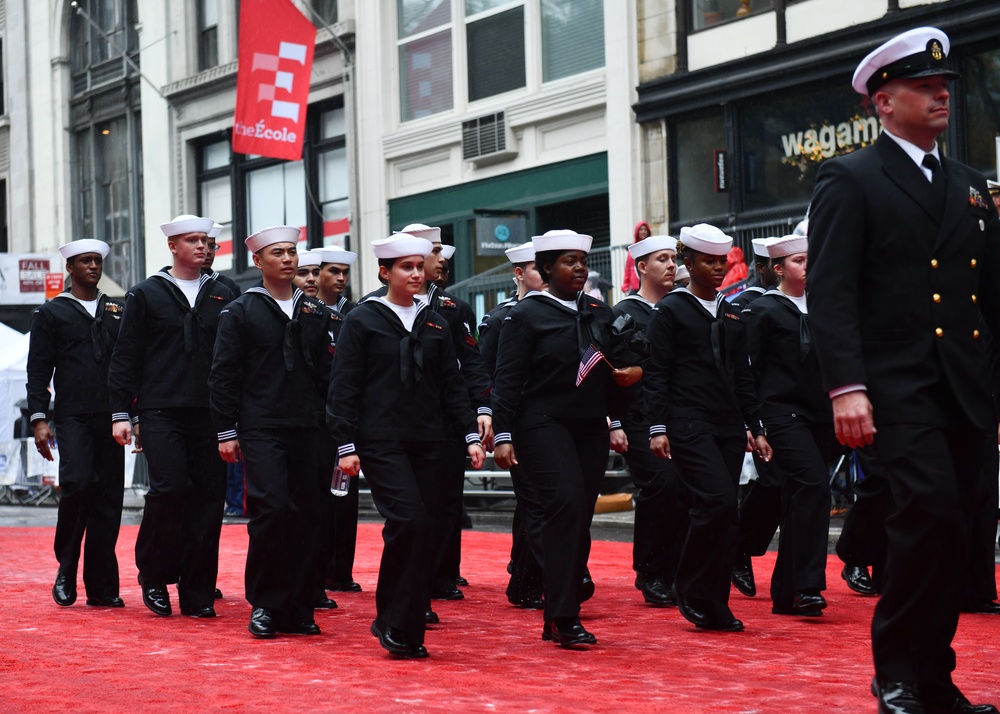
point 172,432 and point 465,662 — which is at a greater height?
point 172,432

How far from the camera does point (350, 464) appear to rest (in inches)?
303

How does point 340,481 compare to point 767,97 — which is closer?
point 340,481

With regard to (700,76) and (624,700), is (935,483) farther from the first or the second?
(700,76)

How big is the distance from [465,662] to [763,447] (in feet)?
7.99

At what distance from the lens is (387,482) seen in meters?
7.62

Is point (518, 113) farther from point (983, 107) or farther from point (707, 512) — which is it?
point (707, 512)

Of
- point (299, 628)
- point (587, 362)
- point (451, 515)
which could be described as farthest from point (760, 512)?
point (299, 628)

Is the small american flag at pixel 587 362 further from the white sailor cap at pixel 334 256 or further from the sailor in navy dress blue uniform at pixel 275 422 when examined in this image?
the white sailor cap at pixel 334 256

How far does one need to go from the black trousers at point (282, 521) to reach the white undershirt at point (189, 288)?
1376 millimetres

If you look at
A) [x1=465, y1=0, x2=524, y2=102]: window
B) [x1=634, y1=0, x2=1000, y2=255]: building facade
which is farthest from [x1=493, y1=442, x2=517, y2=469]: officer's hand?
[x1=465, y1=0, x2=524, y2=102]: window

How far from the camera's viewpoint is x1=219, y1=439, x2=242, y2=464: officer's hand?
841 centimetres

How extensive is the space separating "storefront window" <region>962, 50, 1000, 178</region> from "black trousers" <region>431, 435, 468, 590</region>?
30.2 feet

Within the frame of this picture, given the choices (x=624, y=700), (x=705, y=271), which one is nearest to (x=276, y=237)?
(x=705, y=271)

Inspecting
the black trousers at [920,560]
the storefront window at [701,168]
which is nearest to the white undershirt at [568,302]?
the black trousers at [920,560]
